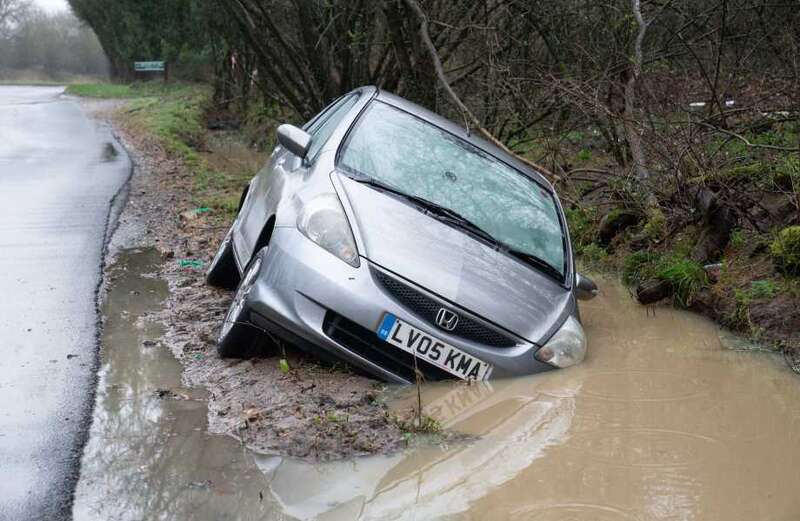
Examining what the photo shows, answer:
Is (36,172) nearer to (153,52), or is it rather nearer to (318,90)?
(318,90)

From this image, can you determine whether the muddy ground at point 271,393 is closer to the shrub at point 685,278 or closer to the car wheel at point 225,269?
the car wheel at point 225,269

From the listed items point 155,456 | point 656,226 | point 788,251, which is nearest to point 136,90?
point 656,226

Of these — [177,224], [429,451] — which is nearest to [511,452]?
[429,451]

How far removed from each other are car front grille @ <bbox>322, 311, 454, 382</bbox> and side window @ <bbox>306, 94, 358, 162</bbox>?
1512 millimetres

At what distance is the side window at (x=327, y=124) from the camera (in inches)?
246

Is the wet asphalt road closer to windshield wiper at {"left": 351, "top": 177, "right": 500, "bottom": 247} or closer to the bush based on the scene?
windshield wiper at {"left": 351, "top": 177, "right": 500, "bottom": 247}

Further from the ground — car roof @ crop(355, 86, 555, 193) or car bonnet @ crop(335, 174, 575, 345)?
car roof @ crop(355, 86, 555, 193)

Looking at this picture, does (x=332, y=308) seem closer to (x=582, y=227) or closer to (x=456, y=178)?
(x=456, y=178)

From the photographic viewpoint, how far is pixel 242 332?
5.25m

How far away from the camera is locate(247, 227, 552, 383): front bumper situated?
4836mm

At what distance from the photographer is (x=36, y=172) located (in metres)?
13.6

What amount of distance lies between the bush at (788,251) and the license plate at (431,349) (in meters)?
2.92

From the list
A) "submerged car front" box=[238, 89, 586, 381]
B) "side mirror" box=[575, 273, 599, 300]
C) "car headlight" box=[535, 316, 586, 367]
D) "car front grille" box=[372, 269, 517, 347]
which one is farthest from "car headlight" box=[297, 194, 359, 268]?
"side mirror" box=[575, 273, 599, 300]

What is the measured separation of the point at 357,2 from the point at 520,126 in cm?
285
